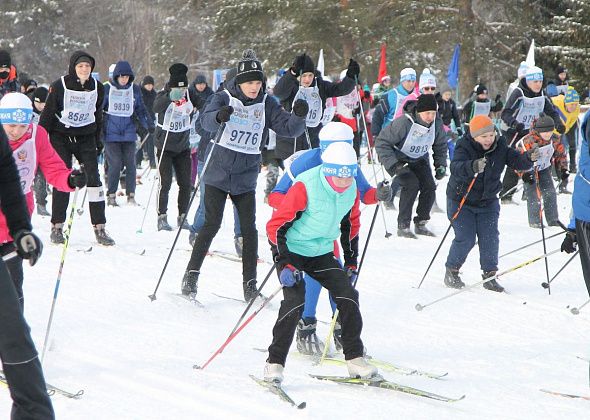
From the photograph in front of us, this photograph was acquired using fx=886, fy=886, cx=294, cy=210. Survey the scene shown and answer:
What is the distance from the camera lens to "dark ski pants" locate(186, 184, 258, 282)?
648 cm

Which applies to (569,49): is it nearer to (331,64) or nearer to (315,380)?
(331,64)

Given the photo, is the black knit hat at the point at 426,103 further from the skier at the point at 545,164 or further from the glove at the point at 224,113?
the glove at the point at 224,113

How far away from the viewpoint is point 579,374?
529 cm

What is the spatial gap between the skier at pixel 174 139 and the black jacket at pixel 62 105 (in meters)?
1.35

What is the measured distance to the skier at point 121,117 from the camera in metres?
10.8

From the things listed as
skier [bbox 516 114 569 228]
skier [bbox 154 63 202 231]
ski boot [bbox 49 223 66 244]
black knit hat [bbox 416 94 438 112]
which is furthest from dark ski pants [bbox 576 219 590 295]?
skier [bbox 154 63 202 231]

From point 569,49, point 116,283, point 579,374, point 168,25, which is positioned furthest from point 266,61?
point 579,374

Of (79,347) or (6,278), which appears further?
(79,347)

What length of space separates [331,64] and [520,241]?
76.7ft

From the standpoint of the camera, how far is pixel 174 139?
31.8ft

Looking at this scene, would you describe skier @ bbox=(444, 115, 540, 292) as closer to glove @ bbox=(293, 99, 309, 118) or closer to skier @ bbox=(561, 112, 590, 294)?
glove @ bbox=(293, 99, 309, 118)

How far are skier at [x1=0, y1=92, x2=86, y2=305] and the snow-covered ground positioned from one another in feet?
3.26

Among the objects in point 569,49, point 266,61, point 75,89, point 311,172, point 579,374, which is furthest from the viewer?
point 266,61

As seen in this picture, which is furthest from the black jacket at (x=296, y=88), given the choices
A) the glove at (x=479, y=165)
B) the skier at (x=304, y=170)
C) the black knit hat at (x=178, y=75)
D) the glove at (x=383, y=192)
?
the skier at (x=304, y=170)
